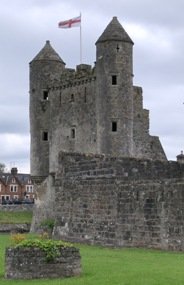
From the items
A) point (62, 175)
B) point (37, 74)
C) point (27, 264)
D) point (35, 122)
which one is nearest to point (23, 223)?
point (35, 122)

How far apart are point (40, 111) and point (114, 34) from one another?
8901 mm

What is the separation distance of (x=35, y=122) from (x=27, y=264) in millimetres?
38349

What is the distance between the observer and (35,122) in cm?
5353

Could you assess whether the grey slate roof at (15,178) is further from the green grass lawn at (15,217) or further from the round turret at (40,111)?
the round turret at (40,111)

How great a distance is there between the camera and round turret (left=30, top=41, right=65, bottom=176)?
175 feet

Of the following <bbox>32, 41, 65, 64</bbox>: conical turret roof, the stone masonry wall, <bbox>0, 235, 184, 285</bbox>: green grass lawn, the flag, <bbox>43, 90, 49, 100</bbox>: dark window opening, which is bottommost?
<bbox>0, 235, 184, 285</bbox>: green grass lawn

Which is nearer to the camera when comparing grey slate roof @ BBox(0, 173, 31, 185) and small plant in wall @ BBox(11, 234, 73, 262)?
small plant in wall @ BBox(11, 234, 73, 262)

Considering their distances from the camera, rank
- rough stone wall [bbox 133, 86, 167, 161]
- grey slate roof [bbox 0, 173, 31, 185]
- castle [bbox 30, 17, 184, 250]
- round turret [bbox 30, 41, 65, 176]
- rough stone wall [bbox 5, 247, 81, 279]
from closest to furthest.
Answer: rough stone wall [bbox 5, 247, 81, 279], castle [bbox 30, 17, 184, 250], rough stone wall [bbox 133, 86, 167, 161], round turret [bbox 30, 41, 65, 176], grey slate roof [bbox 0, 173, 31, 185]

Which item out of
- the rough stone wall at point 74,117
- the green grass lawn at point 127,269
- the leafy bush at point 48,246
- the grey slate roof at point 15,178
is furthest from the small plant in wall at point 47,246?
the grey slate roof at point 15,178

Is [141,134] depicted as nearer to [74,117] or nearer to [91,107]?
[74,117]

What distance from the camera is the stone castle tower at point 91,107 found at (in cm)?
4844

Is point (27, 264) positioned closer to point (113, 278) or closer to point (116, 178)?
point (113, 278)

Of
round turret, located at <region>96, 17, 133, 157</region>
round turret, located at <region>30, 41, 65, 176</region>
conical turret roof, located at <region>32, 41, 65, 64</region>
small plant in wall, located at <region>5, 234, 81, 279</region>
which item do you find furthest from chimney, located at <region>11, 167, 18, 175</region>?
small plant in wall, located at <region>5, 234, 81, 279</region>

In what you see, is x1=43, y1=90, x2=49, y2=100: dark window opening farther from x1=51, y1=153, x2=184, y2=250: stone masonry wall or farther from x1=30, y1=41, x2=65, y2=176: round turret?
x1=51, y1=153, x2=184, y2=250: stone masonry wall
